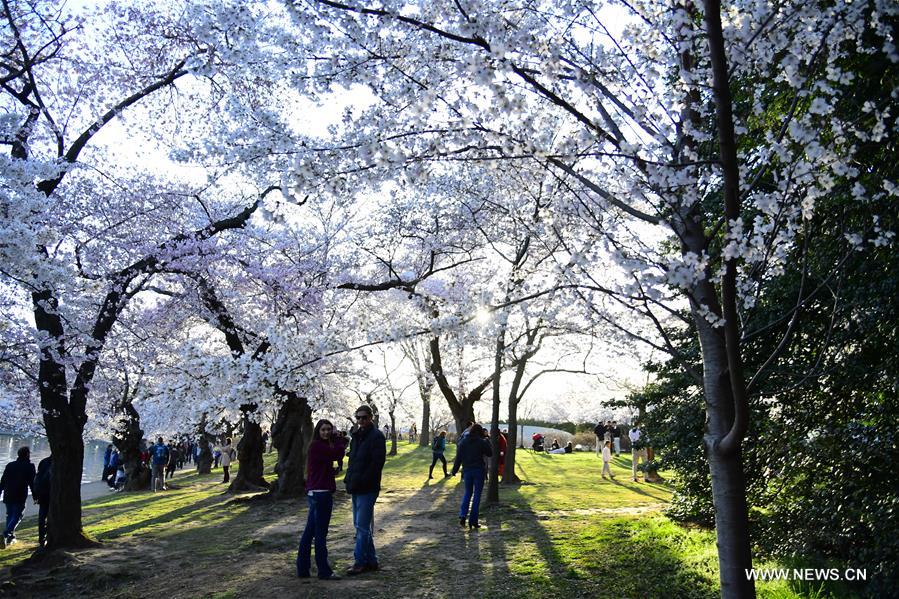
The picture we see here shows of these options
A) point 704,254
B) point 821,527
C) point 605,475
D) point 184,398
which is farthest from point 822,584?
point 605,475

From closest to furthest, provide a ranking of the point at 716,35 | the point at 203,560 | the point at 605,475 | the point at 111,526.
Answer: the point at 716,35
the point at 203,560
the point at 111,526
the point at 605,475

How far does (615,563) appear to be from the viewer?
7.52m

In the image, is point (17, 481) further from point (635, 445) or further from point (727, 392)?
point (727, 392)

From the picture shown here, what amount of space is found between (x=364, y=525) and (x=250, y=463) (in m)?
13.4

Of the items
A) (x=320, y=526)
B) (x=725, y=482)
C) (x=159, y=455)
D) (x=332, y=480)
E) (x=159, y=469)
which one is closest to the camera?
(x=725, y=482)

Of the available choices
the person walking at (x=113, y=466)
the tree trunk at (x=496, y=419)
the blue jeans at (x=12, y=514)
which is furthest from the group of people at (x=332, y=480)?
the person walking at (x=113, y=466)

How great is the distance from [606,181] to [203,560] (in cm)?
770

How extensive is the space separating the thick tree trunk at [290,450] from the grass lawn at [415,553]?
65 centimetres

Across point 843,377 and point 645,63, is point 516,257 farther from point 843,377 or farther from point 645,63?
point 645,63

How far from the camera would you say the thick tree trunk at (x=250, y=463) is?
1872 cm

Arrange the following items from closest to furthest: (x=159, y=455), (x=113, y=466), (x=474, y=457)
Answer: (x=474, y=457), (x=159, y=455), (x=113, y=466)

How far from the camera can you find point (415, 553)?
336 inches

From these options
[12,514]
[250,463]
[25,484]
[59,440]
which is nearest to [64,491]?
[59,440]

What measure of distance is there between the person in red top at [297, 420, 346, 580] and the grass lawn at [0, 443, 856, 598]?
0.24 meters
